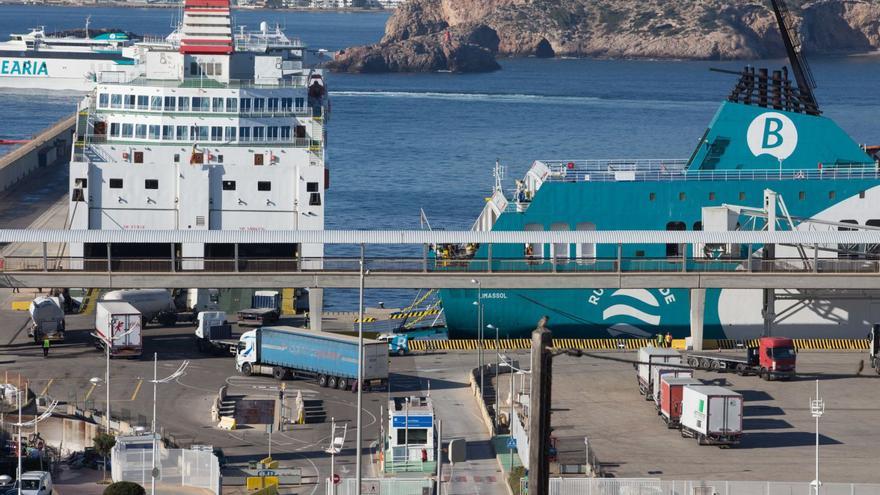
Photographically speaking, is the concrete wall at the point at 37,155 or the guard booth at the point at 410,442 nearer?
the guard booth at the point at 410,442

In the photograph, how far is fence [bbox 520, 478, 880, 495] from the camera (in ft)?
121

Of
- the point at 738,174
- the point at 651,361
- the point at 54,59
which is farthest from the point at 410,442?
the point at 54,59

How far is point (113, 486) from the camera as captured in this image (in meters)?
36.7

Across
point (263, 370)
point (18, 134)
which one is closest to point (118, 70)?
point (263, 370)

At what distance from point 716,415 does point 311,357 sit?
13538 mm

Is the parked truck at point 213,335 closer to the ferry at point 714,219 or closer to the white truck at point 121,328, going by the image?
the white truck at point 121,328

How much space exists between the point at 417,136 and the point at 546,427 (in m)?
120

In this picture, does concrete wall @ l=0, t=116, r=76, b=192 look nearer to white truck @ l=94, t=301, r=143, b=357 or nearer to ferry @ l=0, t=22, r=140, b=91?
ferry @ l=0, t=22, r=140, b=91

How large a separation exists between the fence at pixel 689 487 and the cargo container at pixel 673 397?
733cm

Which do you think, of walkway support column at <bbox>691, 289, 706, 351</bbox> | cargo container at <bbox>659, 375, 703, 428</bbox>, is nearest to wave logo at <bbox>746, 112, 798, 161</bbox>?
walkway support column at <bbox>691, 289, 706, 351</bbox>

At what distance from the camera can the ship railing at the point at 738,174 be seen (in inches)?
2369

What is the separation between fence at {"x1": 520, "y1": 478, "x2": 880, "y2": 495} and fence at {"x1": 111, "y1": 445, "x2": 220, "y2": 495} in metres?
7.85

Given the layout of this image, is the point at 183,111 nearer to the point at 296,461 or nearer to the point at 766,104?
the point at 766,104

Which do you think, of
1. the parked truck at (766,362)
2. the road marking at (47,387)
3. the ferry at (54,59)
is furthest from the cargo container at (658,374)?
the ferry at (54,59)
